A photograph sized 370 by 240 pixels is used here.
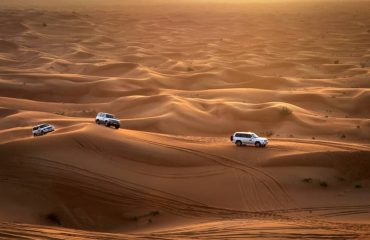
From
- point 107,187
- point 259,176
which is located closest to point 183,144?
point 259,176

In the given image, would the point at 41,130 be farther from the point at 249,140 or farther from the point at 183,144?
the point at 249,140

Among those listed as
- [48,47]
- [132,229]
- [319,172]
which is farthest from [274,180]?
[48,47]

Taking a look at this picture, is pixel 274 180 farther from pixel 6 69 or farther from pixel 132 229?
pixel 6 69

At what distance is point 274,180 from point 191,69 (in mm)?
27721

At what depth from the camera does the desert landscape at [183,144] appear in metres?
14.1

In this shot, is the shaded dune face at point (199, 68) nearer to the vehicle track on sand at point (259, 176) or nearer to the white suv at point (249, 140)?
the white suv at point (249, 140)

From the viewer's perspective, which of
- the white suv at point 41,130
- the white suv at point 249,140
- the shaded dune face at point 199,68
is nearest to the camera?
the white suv at point 41,130

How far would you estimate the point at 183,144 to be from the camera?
1939 centimetres

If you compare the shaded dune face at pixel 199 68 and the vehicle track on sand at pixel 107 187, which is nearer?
the vehicle track on sand at pixel 107 187

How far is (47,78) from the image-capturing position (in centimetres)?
3722

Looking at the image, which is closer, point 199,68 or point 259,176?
point 259,176

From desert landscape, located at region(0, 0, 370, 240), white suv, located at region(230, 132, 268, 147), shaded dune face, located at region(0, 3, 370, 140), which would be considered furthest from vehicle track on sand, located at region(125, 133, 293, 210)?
shaded dune face, located at region(0, 3, 370, 140)

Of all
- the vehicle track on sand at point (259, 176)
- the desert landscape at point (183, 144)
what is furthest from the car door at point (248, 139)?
the vehicle track on sand at point (259, 176)

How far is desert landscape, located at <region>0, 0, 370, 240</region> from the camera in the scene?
1408cm
